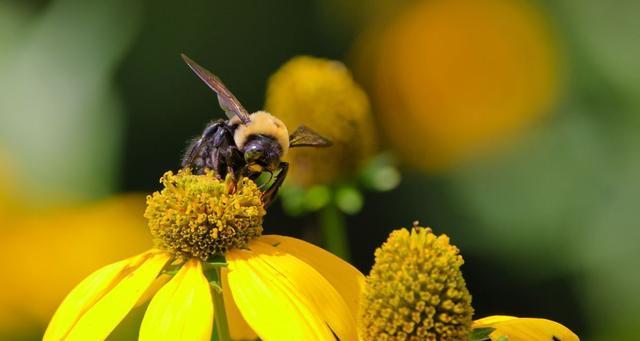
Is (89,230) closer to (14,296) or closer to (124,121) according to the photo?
(14,296)

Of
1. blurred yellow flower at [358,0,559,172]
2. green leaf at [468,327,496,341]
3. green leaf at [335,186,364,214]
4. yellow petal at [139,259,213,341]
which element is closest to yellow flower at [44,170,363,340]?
yellow petal at [139,259,213,341]

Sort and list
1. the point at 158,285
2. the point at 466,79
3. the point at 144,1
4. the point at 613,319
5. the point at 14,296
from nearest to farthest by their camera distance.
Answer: the point at 158,285, the point at 14,296, the point at 613,319, the point at 144,1, the point at 466,79

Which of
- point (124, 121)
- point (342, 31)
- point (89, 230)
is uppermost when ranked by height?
point (342, 31)

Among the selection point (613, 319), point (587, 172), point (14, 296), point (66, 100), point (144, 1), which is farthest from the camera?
point (144, 1)

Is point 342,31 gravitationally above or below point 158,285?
above

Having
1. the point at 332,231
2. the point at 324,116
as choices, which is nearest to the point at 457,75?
the point at 324,116

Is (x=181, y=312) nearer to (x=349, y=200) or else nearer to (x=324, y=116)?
(x=349, y=200)

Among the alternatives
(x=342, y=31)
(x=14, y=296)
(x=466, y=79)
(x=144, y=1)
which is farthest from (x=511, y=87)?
(x=14, y=296)
